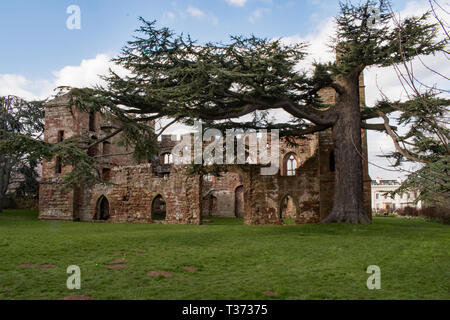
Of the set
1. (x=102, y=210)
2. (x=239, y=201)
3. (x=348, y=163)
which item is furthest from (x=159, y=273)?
(x=239, y=201)

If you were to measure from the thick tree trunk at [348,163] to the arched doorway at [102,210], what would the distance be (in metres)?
12.9

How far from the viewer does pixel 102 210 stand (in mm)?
22203

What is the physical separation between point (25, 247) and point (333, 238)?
297 inches

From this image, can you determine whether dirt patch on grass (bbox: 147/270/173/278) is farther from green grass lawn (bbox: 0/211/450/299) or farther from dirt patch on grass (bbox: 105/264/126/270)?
dirt patch on grass (bbox: 105/264/126/270)

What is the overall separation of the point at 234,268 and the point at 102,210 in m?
17.7

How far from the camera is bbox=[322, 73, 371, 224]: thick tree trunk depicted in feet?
44.3

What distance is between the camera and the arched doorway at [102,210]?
68.9 ft

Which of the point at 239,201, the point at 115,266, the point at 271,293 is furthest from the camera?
the point at 239,201

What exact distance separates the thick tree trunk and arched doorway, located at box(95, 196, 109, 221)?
12.9m

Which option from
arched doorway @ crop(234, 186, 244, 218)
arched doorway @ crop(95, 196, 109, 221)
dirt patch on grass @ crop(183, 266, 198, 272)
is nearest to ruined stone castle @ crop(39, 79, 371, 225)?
arched doorway @ crop(95, 196, 109, 221)

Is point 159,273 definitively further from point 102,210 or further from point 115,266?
point 102,210

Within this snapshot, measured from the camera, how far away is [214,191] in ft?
90.4

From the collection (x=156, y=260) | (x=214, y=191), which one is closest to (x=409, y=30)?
(x=156, y=260)

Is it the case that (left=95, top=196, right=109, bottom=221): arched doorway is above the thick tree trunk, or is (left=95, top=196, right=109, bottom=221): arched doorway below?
below
